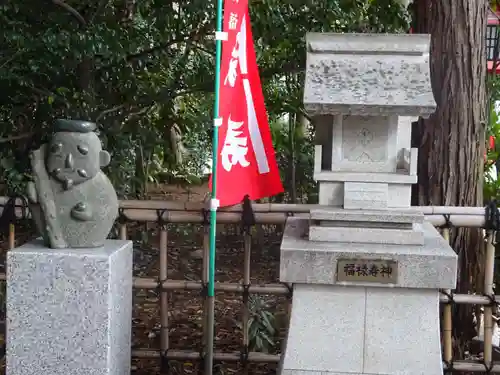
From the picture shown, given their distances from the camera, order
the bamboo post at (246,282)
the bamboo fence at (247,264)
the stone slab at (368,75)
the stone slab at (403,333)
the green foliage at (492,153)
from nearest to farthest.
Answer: the stone slab at (368,75)
the stone slab at (403,333)
the bamboo fence at (247,264)
the bamboo post at (246,282)
the green foliage at (492,153)

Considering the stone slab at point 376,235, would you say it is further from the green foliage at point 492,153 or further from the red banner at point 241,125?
the green foliage at point 492,153

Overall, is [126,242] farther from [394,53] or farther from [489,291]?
[489,291]

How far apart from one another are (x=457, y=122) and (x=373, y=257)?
163 centimetres

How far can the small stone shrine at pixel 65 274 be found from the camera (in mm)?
3100

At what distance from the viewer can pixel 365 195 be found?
3.17 metres

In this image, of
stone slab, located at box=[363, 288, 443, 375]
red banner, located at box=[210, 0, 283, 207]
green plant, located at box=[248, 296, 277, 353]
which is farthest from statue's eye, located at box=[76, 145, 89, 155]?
green plant, located at box=[248, 296, 277, 353]

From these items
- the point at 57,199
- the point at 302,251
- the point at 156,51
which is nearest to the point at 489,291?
the point at 302,251

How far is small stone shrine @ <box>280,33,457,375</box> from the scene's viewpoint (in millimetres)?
3004

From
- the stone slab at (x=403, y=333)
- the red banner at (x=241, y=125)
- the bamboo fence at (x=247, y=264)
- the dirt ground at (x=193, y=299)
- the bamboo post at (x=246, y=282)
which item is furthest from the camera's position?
the dirt ground at (x=193, y=299)

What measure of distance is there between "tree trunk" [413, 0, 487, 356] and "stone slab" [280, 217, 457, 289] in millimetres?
1211

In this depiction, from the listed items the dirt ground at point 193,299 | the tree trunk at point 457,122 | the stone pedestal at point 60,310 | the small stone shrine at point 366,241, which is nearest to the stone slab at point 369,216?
the small stone shrine at point 366,241

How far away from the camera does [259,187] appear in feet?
12.7

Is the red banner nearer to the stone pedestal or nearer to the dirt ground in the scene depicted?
the stone pedestal

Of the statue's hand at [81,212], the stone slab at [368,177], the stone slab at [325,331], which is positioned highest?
the stone slab at [368,177]
